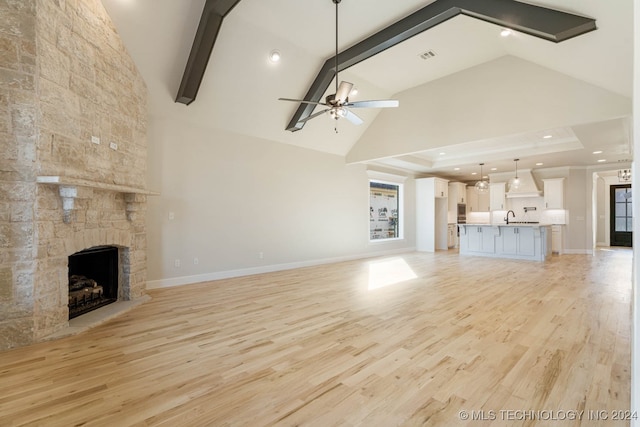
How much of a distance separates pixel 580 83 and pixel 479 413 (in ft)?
15.9

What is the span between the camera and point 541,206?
970 cm

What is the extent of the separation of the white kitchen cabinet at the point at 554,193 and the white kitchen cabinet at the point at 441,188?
3.01 meters

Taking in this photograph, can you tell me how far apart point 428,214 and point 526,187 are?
3268mm

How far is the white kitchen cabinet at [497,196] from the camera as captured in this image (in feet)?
33.3

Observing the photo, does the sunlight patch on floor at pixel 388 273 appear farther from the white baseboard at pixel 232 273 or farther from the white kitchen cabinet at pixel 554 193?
the white kitchen cabinet at pixel 554 193

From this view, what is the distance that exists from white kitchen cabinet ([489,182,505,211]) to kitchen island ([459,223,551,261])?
2.00 m

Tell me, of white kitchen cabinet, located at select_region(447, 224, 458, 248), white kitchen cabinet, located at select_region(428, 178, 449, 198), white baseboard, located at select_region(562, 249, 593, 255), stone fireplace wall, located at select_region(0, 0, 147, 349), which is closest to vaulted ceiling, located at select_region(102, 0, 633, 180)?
stone fireplace wall, located at select_region(0, 0, 147, 349)

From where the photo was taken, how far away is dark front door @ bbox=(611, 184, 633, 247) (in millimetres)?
10938

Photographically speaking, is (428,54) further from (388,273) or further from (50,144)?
(50,144)

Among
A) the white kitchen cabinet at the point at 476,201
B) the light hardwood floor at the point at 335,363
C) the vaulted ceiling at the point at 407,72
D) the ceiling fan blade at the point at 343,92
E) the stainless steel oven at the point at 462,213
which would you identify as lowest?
the light hardwood floor at the point at 335,363

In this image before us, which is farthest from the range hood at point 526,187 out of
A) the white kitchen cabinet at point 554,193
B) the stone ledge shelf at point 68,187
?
the stone ledge shelf at point 68,187

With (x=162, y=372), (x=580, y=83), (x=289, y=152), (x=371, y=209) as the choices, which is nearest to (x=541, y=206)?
(x=371, y=209)

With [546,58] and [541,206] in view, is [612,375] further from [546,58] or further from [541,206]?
[541,206]

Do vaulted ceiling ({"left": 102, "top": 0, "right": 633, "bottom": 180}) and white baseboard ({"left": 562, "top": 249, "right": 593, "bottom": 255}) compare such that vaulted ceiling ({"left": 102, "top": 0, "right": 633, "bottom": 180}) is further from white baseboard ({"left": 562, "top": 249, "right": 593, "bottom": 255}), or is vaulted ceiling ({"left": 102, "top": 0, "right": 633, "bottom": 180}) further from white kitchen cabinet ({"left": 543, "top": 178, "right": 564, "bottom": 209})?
white baseboard ({"left": 562, "top": 249, "right": 593, "bottom": 255})
